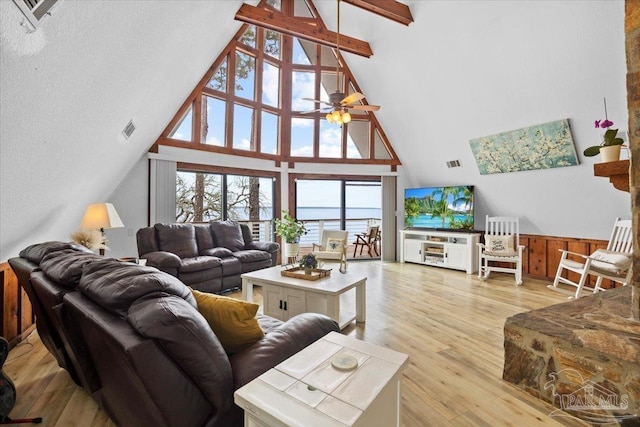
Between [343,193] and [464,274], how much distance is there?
3018 millimetres

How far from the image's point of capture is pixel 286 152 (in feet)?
20.9

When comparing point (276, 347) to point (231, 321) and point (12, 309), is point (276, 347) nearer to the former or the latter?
point (231, 321)

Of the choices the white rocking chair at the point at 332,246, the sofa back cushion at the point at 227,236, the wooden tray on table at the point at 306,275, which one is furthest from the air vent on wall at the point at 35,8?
the white rocking chair at the point at 332,246

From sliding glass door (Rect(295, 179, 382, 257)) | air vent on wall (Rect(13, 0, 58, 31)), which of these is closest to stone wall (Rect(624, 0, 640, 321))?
air vent on wall (Rect(13, 0, 58, 31))

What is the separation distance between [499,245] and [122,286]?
5.43 meters

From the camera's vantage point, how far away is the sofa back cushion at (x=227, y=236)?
15.6ft

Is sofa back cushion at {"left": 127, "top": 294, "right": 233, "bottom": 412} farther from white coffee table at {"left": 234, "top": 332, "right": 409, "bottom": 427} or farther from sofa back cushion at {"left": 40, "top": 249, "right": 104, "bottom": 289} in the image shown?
sofa back cushion at {"left": 40, "top": 249, "right": 104, "bottom": 289}

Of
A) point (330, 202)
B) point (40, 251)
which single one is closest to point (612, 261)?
point (330, 202)

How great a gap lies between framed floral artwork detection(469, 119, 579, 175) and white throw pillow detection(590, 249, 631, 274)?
1252mm

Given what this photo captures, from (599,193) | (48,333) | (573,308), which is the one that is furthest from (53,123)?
(599,193)

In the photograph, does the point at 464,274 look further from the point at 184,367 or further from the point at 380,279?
the point at 184,367

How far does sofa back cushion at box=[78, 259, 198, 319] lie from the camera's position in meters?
1.10

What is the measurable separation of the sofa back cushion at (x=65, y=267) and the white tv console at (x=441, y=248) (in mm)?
5522

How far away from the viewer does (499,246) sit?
16.3ft
